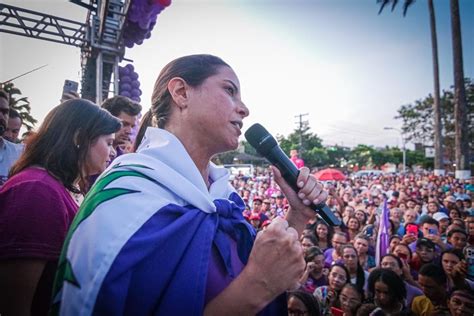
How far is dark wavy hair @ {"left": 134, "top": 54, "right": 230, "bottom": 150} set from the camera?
1314 millimetres

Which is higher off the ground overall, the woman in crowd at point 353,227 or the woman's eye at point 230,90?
the woman's eye at point 230,90

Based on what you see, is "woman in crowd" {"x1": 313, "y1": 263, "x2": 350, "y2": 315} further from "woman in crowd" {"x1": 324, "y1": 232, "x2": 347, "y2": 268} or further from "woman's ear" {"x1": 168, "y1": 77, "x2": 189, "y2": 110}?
"woman's ear" {"x1": 168, "y1": 77, "x2": 189, "y2": 110}

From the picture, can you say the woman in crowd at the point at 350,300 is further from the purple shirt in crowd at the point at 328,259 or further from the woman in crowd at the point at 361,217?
the woman in crowd at the point at 361,217

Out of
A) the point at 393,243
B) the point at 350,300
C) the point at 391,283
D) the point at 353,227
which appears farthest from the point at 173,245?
the point at 353,227

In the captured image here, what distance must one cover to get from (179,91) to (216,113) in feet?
0.68

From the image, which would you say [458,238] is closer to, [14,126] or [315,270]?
[315,270]

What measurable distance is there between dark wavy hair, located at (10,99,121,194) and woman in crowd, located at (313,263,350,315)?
3280 millimetres

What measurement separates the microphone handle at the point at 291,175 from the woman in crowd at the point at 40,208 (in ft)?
3.32

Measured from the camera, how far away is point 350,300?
337 cm

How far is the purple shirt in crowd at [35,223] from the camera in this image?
47.2 inches

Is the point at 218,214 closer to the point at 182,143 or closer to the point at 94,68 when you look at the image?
the point at 182,143

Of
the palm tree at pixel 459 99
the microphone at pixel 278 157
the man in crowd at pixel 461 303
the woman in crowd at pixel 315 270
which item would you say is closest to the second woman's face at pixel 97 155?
the microphone at pixel 278 157

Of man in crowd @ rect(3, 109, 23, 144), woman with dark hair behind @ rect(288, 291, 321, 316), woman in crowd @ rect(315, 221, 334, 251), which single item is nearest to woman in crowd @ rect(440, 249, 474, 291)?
woman in crowd @ rect(315, 221, 334, 251)

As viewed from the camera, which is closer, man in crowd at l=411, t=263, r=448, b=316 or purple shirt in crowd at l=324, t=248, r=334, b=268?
man in crowd at l=411, t=263, r=448, b=316
